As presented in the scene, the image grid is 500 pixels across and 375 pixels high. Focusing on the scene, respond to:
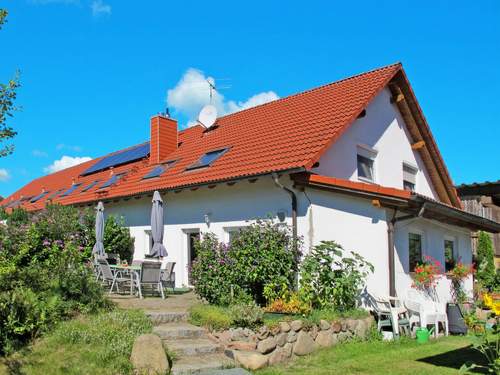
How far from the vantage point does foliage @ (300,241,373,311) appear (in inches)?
397

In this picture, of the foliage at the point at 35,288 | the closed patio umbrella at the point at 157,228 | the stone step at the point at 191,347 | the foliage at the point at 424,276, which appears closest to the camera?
the foliage at the point at 35,288

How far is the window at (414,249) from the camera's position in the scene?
12.7 m

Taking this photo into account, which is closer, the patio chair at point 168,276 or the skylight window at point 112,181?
the patio chair at point 168,276

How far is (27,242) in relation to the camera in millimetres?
12797

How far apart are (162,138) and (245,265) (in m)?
10.2

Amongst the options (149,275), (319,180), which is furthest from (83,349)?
(319,180)

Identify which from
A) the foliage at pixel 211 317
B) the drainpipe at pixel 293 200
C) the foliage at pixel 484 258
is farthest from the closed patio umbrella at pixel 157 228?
the foliage at pixel 484 258

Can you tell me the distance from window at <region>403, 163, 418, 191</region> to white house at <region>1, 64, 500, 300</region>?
0.04 m

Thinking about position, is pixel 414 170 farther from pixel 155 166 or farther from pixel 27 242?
pixel 27 242

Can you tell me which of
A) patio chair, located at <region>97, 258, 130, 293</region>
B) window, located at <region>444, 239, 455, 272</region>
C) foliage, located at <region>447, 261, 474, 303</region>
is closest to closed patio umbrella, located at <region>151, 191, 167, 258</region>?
patio chair, located at <region>97, 258, 130, 293</region>

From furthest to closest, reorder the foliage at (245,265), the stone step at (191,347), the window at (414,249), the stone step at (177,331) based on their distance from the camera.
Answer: the window at (414,249) < the foliage at (245,265) < the stone step at (177,331) < the stone step at (191,347)

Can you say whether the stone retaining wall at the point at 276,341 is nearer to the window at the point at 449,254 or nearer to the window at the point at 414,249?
the window at the point at 414,249

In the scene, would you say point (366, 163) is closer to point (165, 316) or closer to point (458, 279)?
point (458, 279)

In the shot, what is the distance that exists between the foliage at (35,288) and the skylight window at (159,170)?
14.5 feet
